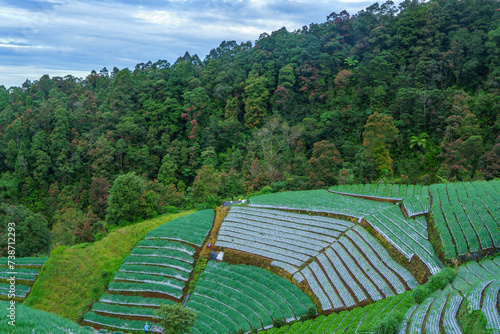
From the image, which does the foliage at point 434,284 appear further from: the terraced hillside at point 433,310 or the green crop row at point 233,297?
the green crop row at point 233,297

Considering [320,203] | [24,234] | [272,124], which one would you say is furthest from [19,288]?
[272,124]

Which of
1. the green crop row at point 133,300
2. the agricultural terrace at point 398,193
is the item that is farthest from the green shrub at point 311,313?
the agricultural terrace at point 398,193

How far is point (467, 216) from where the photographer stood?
23.6 metres

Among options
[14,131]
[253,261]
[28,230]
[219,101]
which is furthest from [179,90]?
[253,261]

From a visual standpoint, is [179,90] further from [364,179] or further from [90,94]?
[364,179]

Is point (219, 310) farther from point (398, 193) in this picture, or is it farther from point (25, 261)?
point (398, 193)

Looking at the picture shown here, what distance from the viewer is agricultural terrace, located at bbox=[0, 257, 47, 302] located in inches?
1005

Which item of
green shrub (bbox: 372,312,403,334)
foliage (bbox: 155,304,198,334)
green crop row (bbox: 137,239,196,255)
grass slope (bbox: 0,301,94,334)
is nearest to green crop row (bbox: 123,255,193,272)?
green crop row (bbox: 137,239,196,255)

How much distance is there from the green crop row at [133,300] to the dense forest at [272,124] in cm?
1009

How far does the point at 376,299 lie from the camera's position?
18.8 metres

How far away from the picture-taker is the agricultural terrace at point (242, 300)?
19797 millimetres

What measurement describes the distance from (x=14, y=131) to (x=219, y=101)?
111 feet

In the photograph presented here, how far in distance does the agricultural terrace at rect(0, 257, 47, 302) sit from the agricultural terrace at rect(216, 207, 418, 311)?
15006 millimetres

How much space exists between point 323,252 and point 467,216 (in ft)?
34.5
